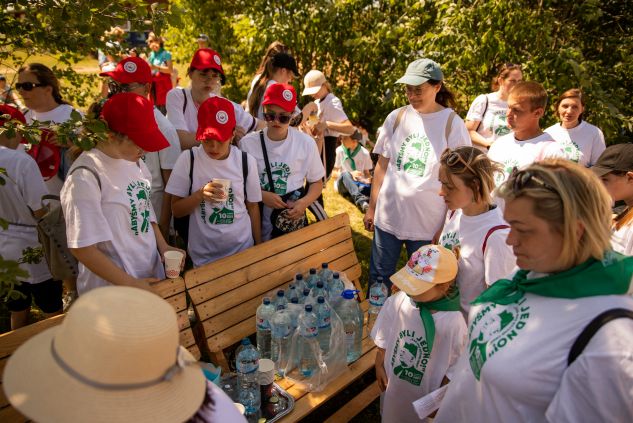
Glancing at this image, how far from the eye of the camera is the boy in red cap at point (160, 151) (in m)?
3.75

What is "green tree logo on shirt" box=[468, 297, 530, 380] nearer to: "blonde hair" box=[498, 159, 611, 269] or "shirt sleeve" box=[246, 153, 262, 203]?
"blonde hair" box=[498, 159, 611, 269]

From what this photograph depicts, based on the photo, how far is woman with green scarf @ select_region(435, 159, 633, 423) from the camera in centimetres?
145

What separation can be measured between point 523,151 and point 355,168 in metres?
3.86

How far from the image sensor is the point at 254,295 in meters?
3.39

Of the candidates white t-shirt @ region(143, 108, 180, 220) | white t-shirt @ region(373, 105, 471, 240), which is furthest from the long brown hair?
white t-shirt @ region(373, 105, 471, 240)

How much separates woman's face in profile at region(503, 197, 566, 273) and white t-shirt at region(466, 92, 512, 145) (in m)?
4.07

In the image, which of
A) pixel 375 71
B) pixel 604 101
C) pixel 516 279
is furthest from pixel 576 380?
pixel 375 71

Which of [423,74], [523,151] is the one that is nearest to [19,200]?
[423,74]

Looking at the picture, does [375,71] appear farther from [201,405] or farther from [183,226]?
[201,405]

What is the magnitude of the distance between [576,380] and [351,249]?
2818mm

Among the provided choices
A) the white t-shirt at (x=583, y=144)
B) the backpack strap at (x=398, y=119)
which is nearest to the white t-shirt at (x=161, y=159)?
the backpack strap at (x=398, y=119)

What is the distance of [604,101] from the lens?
22.3 ft

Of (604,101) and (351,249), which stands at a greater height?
(604,101)

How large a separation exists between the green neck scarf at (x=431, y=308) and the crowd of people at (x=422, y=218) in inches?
0.4
